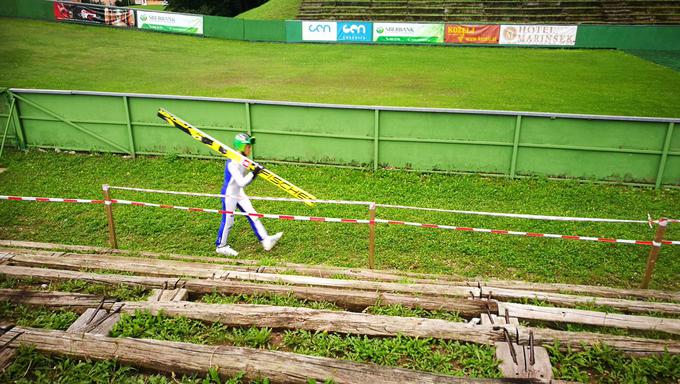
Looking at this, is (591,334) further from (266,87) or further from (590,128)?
(266,87)

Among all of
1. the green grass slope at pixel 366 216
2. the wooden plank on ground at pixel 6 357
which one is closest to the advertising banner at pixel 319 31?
the green grass slope at pixel 366 216

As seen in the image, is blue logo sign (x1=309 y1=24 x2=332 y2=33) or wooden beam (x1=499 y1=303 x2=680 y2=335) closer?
wooden beam (x1=499 y1=303 x2=680 y2=335)

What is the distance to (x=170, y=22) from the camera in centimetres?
3469

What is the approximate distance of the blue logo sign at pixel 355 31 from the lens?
32.7 m

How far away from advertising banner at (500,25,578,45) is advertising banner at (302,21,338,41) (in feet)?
36.5

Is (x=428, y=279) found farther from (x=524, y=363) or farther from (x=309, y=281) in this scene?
(x=524, y=363)

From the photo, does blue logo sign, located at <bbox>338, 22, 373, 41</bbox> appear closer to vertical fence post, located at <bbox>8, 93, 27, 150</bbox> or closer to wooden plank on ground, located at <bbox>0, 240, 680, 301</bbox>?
vertical fence post, located at <bbox>8, 93, 27, 150</bbox>

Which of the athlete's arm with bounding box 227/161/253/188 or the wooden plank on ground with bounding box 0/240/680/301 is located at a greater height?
the athlete's arm with bounding box 227/161/253/188

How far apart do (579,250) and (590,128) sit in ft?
13.1

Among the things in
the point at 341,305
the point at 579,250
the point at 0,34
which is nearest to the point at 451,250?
the point at 579,250

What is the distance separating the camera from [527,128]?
11.5 m

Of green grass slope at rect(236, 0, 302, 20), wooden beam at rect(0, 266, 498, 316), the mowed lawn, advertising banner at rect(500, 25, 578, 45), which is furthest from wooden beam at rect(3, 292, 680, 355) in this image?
green grass slope at rect(236, 0, 302, 20)

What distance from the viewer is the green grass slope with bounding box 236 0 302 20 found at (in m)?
39.0

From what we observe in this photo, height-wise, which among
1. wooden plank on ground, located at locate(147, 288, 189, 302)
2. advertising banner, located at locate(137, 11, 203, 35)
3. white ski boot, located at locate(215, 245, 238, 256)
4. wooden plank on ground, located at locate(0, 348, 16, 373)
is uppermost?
advertising banner, located at locate(137, 11, 203, 35)
